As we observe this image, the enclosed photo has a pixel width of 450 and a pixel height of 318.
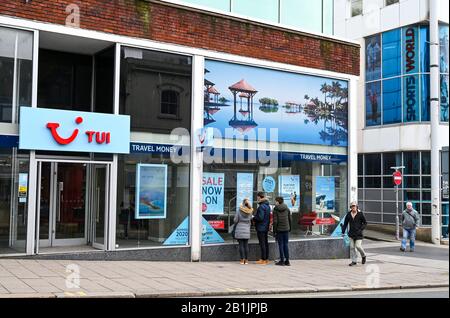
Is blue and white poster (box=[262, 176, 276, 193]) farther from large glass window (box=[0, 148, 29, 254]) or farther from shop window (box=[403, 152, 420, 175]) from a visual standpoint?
shop window (box=[403, 152, 420, 175])

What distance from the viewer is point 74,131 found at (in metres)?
11.9

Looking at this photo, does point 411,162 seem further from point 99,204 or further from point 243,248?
point 99,204

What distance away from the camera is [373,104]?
89.7 ft

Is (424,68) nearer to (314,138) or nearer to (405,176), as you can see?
(405,176)

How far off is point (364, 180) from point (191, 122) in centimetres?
1620

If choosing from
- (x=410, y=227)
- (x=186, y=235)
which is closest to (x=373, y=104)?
(x=410, y=227)

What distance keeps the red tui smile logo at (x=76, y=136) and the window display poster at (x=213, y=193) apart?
2850mm

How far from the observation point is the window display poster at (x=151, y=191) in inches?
511

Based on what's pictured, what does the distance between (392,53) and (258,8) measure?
1333cm

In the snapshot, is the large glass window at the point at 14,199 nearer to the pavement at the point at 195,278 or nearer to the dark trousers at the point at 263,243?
the pavement at the point at 195,278

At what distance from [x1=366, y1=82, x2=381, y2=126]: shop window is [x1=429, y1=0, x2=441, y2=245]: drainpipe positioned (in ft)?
17.4

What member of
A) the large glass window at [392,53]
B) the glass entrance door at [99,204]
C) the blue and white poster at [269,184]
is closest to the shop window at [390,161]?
the large glass window at [392,53]

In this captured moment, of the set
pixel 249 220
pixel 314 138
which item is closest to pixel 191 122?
pixel 249 220

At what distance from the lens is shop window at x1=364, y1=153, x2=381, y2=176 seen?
26.8 metres
